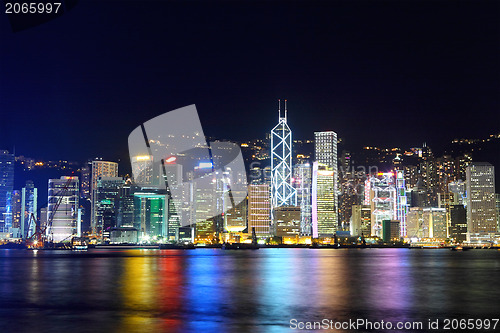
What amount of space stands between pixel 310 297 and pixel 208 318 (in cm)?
803

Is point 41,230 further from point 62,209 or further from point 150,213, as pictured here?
point 150,213

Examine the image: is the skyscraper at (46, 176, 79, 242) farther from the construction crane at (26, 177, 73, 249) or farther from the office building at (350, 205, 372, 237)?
the office building at (350, 205, 372, 237)

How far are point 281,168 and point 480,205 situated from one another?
58286 millimetres

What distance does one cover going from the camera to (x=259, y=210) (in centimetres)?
15638

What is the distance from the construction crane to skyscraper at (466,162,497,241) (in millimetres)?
117172

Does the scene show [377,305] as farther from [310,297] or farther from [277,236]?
[277,236]

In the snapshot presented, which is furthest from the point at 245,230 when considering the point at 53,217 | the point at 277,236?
the point at 53,217

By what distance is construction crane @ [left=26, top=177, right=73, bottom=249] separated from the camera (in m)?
153

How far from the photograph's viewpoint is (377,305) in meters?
25.1

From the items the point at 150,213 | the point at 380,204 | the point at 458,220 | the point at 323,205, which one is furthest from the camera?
the point at 380,204

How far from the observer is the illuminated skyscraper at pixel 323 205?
171 metres

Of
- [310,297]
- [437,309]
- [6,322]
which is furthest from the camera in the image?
[310,297]

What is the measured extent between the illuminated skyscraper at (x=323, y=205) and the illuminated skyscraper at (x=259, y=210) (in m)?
19.8

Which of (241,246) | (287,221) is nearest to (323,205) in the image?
(287,221)
